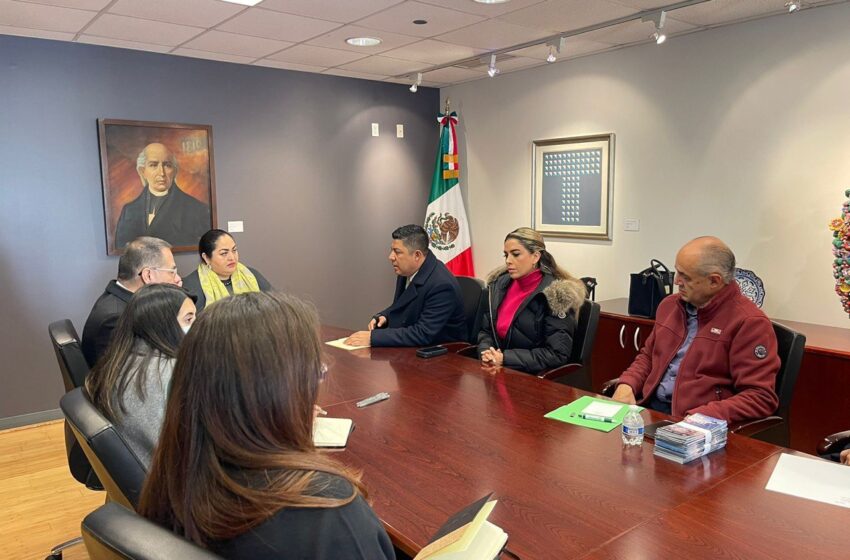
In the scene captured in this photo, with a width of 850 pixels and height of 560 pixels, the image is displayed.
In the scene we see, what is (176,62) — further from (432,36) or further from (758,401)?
(758,401)

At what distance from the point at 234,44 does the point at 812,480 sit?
404cm

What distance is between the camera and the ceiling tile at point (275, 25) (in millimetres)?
3500

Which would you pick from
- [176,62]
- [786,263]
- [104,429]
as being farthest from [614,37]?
[104,429]

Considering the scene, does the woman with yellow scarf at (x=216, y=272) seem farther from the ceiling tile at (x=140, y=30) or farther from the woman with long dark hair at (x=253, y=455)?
the woman with long dark hair at (x=253, y=455)

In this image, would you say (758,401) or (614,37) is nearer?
(758,401)

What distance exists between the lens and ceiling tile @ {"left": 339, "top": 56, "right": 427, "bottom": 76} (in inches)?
186

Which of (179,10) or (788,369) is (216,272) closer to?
(179,10)

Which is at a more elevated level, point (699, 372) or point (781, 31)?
point (781, 31)

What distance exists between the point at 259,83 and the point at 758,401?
4.23 m

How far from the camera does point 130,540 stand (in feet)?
2.61

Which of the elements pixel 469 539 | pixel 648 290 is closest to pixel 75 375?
pixel 469 539

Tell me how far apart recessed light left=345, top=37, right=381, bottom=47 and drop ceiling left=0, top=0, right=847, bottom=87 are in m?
0.07

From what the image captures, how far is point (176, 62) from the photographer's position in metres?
4.51

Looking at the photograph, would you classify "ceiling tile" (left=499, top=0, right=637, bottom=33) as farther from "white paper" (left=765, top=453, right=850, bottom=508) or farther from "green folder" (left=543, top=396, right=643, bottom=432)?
"white paper" (left=765, top=453, right=850, bottom=508)
